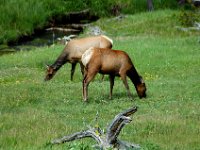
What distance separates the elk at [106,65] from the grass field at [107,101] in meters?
0.49

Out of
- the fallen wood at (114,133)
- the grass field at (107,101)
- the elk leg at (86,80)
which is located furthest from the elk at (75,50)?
the fallen wood at (114,133)

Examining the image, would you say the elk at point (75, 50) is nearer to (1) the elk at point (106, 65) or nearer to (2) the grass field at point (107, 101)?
(2) the grass field at point (107, 101)

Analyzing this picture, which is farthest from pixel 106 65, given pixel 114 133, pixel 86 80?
pixel 114 133

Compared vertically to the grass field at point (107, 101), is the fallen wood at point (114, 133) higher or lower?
higher

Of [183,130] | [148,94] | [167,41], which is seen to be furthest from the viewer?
[167,41]

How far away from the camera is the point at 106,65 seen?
58.1ft

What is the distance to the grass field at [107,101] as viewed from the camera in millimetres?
11664

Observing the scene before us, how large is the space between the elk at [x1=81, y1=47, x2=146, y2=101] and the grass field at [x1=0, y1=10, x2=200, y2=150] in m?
0.49

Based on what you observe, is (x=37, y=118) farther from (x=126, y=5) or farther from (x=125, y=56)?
(x=126, y=5)

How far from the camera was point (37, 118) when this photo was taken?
13.7 metres

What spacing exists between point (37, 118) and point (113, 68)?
471 centimetres

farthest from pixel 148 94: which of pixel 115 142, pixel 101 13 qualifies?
pixel 101 13

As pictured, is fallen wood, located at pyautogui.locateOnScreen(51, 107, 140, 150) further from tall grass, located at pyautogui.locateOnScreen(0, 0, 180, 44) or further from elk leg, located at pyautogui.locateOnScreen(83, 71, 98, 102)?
tall grass, located at pyautogui.locateOnScreen(0, 0, 180, 44)

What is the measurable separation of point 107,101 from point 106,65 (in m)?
1.18
